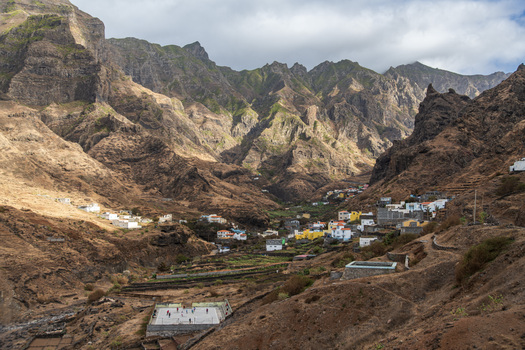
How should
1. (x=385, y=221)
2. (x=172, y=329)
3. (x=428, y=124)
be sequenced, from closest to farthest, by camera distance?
(x=172, y=329) → (x=385, y=221) → (x=428, y=124)

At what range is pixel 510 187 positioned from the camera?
2147 inches

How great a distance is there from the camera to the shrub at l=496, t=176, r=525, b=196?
5262cm

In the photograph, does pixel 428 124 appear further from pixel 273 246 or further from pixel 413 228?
pixel 413 228

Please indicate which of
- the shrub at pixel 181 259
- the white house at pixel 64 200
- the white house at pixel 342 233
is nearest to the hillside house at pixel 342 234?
the white house at pixel 342 233

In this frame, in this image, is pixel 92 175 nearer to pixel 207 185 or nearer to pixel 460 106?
pixel 207 185

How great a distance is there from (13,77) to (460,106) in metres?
167

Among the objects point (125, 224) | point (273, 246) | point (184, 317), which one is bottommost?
point (273, 246)

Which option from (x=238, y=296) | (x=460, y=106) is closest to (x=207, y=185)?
(x=460, y=106)

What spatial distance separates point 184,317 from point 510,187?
44988 mm

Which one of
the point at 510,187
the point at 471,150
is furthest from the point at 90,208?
the point at 471,150

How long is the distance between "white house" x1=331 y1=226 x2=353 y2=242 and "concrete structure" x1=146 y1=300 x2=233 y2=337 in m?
38.6

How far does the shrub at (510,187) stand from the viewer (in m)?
52.6

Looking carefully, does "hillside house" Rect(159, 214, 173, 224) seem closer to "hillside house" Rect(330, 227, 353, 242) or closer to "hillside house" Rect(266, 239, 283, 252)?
"hillside house" Rect(266, 239, 283, 252)

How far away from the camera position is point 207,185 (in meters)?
148
